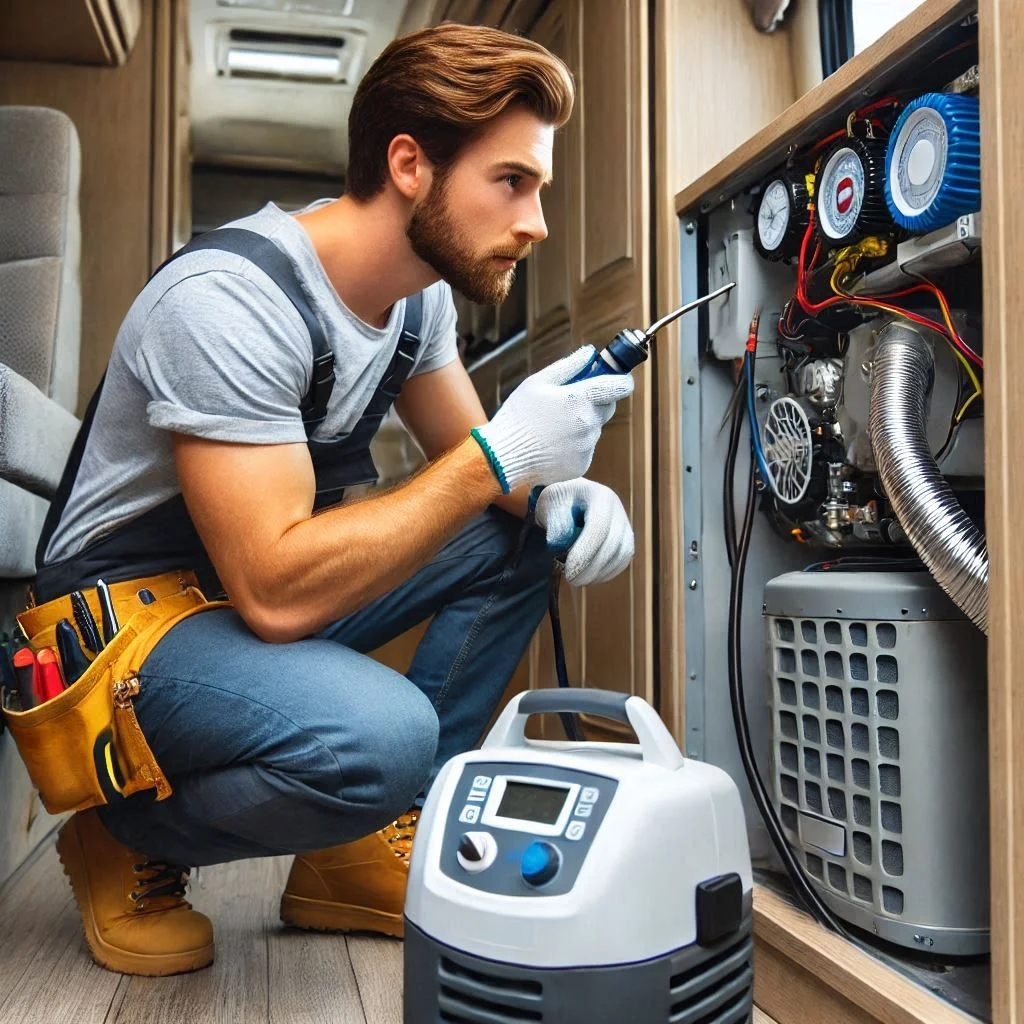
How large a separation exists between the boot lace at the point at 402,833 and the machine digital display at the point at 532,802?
52cm

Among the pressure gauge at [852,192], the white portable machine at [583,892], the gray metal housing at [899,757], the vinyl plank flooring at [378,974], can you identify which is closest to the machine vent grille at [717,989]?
the white portable machine at [583,892]

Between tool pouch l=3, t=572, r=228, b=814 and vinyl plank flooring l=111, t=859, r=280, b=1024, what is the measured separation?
20 centimetres

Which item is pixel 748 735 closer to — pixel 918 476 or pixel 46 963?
pixel 918 476

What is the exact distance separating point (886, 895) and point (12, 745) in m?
1.22

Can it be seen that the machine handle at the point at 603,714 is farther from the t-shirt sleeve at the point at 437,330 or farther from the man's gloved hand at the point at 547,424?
the t-shirt sleeve at the point at 437,330

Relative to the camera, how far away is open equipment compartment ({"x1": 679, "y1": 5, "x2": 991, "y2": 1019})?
0.95 meters

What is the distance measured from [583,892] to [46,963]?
798mm

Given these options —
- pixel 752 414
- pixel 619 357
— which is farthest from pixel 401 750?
pixel 752 414

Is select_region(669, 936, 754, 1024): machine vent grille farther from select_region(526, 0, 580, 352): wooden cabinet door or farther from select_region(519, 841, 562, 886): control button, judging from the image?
select_region(526, 0, 580, 352): wooden cabinet door

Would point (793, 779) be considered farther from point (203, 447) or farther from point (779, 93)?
point (779, 93)

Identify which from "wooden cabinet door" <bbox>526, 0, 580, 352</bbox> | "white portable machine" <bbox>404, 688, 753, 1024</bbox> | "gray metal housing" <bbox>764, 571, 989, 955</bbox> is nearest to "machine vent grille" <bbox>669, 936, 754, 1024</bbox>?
"white portable machine" <bbox>404, 688, 753, 1024</bbox>

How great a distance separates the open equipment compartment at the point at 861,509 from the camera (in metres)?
0.95

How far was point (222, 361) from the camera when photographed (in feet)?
3.52

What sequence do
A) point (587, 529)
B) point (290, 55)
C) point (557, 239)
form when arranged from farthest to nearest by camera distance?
point (290, 55) < point (557, 239) < point (587, 529)
